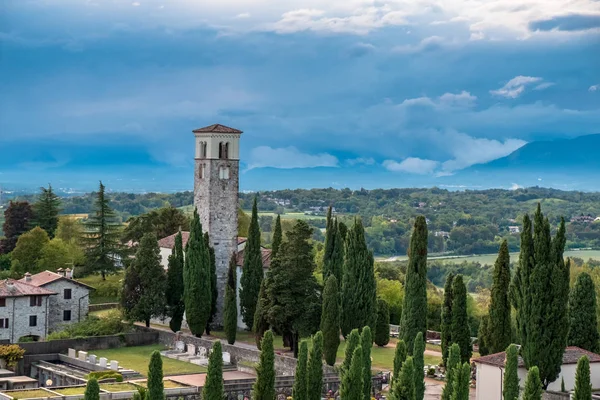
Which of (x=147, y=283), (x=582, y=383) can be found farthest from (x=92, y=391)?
(x=147, y=283)

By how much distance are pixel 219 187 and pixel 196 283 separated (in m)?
8.12

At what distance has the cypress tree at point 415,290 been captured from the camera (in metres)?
49.9

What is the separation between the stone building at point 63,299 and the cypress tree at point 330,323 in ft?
59.9

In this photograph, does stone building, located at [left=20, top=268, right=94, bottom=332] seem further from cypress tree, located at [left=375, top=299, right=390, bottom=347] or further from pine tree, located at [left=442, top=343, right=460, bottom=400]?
pine tree, located at [left=442, top=343, right=460, bottom=400]

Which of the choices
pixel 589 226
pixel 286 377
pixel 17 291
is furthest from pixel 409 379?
pixel 589 226

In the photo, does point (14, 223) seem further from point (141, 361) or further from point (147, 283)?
point (141, 361)

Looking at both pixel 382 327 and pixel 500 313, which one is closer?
pixel 500 313

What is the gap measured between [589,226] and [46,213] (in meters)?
111

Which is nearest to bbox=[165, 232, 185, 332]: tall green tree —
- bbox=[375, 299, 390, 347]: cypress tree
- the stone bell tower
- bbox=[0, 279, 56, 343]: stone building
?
the stone bell tower

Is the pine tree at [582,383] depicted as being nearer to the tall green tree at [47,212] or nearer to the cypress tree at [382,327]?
the cypress tree at [382,327]

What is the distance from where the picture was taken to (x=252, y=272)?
205 feet

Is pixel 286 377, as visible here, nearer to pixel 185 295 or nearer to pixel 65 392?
pixel 65 392

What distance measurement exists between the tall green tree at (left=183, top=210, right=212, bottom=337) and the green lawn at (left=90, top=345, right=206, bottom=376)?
224cm

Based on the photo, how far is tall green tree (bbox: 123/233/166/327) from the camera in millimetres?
62062
